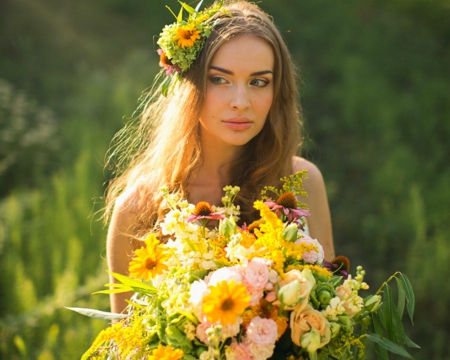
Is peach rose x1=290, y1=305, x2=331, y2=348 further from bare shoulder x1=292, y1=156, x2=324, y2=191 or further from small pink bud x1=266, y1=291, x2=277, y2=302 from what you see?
bare shoulder x1=292, y1=156, x2=324, y2=191

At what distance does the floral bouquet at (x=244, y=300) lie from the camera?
1104 millimetres

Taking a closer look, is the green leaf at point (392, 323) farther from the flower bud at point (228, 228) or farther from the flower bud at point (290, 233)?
the flower bud at point (228, 228)

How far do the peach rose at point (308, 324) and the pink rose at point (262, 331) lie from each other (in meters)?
0.05

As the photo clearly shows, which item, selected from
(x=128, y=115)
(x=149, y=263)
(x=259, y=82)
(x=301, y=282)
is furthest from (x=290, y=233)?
(x=128, y=115)

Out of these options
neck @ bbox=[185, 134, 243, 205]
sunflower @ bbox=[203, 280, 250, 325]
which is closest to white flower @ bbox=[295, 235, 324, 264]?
sunflower @ bbox=[203, 280, 250, 325]

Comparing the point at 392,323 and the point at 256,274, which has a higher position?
the point at 256,274

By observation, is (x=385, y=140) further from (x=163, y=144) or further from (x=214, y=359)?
(x=214, y=359)

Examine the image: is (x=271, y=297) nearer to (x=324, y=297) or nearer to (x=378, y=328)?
(x=324, y=297)

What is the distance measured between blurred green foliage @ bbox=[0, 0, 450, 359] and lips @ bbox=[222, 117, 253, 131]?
1259mm

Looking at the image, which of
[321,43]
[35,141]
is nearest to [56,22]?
[35,141]

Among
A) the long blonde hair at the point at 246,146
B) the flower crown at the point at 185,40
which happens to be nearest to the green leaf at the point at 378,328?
the long blonde hair at the point at 246,146

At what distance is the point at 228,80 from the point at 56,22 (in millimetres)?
4664

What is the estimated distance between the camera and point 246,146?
2.19m

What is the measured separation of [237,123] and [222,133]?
7 centimetres
